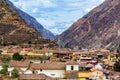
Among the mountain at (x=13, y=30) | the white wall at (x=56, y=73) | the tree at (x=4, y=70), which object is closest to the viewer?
the tree at (x=4, y=70)

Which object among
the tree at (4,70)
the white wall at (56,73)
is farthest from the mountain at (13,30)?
the tree at (4,70)

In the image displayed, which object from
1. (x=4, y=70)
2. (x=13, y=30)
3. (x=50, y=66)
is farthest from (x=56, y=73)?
(x=13, y=30)

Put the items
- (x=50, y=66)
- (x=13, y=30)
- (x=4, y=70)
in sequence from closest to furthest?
1. (x=4, y=70)
2. (x=50, y=66)
3. (x=13, y=30)

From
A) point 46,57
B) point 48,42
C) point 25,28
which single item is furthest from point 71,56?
point 25,28

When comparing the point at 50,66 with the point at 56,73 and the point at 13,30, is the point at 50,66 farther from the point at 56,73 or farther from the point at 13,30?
the point at 13,30

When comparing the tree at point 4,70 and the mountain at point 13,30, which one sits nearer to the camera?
the tree at point 4,70

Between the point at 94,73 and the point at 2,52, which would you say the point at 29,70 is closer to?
the point at 94,73

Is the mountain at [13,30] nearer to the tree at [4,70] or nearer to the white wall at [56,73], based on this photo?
the white wall at [56,73]

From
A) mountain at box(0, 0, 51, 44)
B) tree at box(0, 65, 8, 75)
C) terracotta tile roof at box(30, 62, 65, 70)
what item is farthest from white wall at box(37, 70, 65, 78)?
mountain at box(0, 0, 51, 44)
